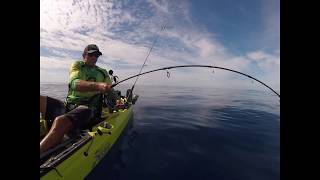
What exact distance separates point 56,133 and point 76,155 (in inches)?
25.3

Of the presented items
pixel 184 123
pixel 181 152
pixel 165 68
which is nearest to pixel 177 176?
pixel 181 152

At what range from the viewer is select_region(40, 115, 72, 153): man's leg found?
4.82 metres

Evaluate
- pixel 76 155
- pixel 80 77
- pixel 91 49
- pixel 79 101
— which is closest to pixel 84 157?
pixel 76 155

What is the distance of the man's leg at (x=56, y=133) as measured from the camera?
482cm

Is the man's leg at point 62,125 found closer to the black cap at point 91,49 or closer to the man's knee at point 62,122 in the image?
the man's knee at point 62,122

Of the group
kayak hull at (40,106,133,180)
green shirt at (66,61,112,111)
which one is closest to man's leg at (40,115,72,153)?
kayak hull at (40,106,133,180)

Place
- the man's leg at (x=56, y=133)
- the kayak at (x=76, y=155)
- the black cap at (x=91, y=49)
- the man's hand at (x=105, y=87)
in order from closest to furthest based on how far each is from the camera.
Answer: the kayak at (x=76, y=155) < the man's leg at (x=56, y=133) < the man's hand at (x=105, y=87) < the black cap at (x=91, y=49)

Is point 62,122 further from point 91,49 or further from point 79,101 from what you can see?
point 91,49

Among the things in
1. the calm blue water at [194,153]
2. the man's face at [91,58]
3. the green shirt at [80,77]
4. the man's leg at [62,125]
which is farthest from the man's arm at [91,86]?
the calm blue water at [194,153]

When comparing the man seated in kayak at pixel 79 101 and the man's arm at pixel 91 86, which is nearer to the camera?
the man seated in kayak at pixel 79 101

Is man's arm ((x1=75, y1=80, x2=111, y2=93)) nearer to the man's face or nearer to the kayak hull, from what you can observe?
the man's face

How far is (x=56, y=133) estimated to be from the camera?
5070 millimetres
